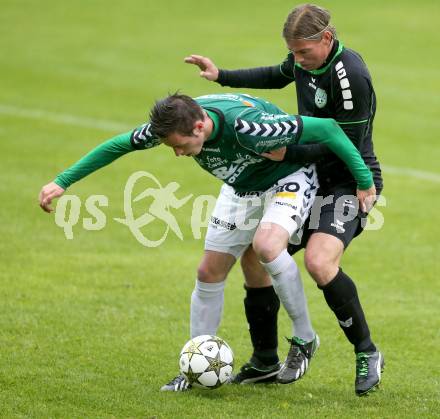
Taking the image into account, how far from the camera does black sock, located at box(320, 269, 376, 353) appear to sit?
6.98 meters

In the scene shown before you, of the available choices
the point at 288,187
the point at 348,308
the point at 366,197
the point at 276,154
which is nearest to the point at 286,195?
the point at 288,187

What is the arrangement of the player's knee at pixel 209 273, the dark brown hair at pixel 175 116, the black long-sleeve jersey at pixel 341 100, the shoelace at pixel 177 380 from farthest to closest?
1. the player's knee at pixel 209 273
2. the shoelace at pixel 177 380
3. the black long-sleeve jersey at pixel 341 100
4. the dark brown hair at pixel 175 116

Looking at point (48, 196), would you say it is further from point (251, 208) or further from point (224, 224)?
point (251, 208)

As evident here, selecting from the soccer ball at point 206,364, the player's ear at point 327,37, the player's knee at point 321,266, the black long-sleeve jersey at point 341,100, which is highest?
the player's ear at point 327,37

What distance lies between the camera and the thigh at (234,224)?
736 centimetres

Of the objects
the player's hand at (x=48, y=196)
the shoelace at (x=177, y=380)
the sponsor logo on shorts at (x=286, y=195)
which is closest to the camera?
the player's hand at (x=48, y=196)

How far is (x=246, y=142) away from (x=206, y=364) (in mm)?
1585

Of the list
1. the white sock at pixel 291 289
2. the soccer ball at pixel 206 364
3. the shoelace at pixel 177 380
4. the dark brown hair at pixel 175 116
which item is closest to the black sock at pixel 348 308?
the white sock at pixel 291 289

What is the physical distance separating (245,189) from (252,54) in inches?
764

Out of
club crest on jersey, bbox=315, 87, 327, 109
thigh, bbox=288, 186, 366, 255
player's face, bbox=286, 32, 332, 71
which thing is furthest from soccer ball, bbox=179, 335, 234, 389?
player's face, bbox=286, 32, 332, 71

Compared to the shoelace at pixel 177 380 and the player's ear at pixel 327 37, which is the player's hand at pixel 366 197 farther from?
the shoelace at pixel 177 380

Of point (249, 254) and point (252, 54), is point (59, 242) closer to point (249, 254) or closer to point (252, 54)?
point (249, 254)

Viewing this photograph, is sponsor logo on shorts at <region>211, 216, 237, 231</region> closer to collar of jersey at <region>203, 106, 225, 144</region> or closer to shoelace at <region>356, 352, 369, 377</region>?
collar of jersey at <region>203, 106, 225, 144</region>

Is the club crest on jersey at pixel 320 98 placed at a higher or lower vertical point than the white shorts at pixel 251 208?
higher
